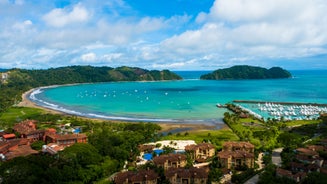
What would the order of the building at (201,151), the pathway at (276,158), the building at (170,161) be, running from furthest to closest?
the building at (201,151), the pathway at (276,158), the building at (170,161)

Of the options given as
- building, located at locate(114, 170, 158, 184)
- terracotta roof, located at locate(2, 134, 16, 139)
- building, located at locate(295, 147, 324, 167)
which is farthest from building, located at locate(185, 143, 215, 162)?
terracotta roof, located at locate(2, 134, 16, 139)

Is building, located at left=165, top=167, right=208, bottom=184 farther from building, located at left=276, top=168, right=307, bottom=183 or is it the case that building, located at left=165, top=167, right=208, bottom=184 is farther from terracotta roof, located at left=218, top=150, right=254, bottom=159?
building, located at left=276, top=168, right=307, bottom=183

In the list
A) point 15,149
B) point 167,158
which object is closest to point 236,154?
point 167,158

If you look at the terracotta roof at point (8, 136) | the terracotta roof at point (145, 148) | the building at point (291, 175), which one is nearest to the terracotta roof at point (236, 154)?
the building at point (291, 175)

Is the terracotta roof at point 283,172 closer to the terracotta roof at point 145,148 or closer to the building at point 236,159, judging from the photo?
the building at point 236,159

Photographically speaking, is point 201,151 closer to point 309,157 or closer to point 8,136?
point 309,157
